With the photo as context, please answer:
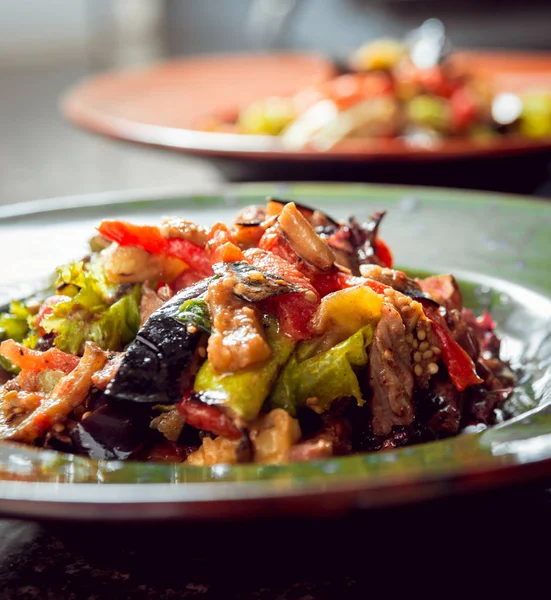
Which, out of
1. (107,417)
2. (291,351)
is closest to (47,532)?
(107,417)

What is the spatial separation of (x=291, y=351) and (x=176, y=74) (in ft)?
10.00

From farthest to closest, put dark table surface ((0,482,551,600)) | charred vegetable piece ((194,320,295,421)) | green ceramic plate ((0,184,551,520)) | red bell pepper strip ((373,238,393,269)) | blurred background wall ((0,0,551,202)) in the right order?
blurred background wall ((0,0,551,202)) → red bell pepper strip ((373,238,393,269)) → charred vegetable piece ((194,320,295,421)) → dark table surface ((0,482,551,600)) → green ceramic plate ((0,184,551,520))

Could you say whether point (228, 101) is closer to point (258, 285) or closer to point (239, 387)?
point (258, 285)

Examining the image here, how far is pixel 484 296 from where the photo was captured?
1878 mm

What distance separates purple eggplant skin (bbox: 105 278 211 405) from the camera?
118 cm

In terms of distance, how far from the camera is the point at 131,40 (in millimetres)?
12430

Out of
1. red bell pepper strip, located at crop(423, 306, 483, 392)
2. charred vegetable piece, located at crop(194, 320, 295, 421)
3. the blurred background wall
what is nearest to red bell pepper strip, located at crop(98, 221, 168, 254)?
charred vegetable piece, located at crop(194, 320, 295, 421)

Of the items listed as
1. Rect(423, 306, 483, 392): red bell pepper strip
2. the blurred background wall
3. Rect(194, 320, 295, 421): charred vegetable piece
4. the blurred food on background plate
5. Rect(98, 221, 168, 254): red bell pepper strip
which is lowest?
the blurred background wall

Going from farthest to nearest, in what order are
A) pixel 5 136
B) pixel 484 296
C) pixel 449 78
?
pixel 5 136 < pixel 449 78 < pixel 484 296

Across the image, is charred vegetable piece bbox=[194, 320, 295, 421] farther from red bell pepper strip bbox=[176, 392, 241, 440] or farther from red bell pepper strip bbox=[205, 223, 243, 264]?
red bell pepper strip bbox=[205, 223, 243, 264]

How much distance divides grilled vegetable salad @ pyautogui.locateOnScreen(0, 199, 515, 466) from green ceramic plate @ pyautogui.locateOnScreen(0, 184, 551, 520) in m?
0.17

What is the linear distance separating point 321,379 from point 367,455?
1.08 ft

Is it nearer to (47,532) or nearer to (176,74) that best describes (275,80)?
(176,74)

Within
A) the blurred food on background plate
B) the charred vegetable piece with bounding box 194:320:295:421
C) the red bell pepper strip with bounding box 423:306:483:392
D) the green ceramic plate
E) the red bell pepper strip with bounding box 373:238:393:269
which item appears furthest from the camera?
the blurred food on background plate
